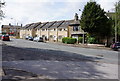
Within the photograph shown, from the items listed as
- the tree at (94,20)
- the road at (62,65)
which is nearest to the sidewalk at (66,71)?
the road at (62,65)

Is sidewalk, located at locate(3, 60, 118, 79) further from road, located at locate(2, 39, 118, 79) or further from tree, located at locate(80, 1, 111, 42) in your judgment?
tree, located at locate(80, 1, 111, 42)

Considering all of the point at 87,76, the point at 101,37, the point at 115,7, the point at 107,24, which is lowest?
the point at 87,76

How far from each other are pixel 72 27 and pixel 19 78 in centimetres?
4493

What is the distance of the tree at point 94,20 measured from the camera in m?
36.3

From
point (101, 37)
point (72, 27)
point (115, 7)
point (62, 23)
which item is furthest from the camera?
point (62, 23)

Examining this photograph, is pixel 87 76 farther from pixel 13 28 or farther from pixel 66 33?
pixel 13 28

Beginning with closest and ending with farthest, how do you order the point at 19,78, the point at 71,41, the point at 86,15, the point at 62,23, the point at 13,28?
the point at 19,78 < the point at 86,15 < the point at 71,41 < the point at 62,23 < the point at 13,28

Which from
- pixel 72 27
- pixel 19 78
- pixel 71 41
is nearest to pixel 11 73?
pixel 19 78

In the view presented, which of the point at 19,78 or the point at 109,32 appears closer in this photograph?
the point at 19,78

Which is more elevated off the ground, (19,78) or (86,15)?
(86,15)

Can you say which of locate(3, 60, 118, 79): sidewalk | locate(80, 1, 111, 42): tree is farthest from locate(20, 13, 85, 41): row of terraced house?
locate(3, 60, 118, 79): sidewalk

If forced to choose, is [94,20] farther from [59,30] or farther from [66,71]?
[66,71]

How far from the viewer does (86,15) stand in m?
37.4

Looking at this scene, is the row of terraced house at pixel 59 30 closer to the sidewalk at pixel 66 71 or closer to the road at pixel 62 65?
the road at pixel 62 65
